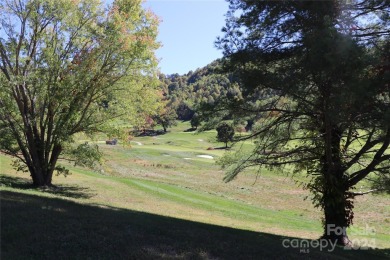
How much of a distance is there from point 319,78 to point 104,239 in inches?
275

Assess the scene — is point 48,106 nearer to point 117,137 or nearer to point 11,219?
point 117,137

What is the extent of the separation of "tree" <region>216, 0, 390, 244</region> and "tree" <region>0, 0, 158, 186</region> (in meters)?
7.26

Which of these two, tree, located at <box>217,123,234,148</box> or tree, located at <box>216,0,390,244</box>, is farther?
tree, located at <box>217,123,234,148</box>

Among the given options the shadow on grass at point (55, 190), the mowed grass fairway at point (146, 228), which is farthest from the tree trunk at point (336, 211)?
the shadow on grass at point (55, 190)

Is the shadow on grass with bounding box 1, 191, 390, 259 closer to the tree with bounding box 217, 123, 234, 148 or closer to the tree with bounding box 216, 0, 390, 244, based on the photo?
the tree with bounding box 216, 0, 390, 244

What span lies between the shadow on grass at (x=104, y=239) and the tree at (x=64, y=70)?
738cm

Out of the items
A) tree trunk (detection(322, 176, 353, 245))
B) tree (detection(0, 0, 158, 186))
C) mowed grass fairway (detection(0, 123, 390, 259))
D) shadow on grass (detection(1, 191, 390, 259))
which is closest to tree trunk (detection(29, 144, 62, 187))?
tree (detection(0, 0, 158, 186))

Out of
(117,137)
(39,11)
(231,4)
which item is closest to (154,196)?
(117,137)

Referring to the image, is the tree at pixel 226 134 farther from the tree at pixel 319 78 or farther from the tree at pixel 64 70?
the tree at pixel 64 70

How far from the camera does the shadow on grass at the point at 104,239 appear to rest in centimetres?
655

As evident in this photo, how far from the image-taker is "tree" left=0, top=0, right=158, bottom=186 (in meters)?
17.0

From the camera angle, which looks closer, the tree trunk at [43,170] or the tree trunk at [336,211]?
the tree trunk at [336,211]

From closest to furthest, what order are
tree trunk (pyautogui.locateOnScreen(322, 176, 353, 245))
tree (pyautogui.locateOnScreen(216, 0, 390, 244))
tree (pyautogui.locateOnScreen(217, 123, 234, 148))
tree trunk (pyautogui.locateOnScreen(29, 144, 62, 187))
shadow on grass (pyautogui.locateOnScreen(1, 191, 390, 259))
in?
shadow on grass (pyautogui.locateOnScreen(1, 191, 390, 259)) < tree (pyautogui.locateOnScreen(216, 0, 390, 244)) < tree trunk (pyautogui.locateOnScreen(322, 176, 353, 245)) < tree (pyautogui.locateOnScreen(217, 123, 234, 148)) < tree trunk (pyautogui.locateOnScreen(29, 144, 62, 187))

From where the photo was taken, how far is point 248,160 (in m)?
15.0
